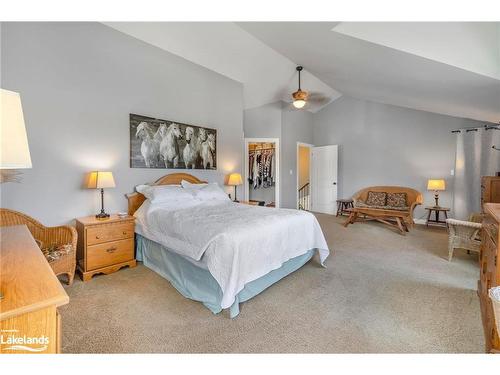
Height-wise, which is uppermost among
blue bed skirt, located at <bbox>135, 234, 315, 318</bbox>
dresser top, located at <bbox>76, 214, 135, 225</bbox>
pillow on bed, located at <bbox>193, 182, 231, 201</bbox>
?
pillow on bed, located at <bbox>193, 182, 231, 201</bbox>

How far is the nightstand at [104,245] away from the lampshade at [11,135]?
206 cm

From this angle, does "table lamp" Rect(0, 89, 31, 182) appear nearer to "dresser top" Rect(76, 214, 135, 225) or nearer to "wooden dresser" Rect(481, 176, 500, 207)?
"dresser top" Rect(76, 214, 135, 225)

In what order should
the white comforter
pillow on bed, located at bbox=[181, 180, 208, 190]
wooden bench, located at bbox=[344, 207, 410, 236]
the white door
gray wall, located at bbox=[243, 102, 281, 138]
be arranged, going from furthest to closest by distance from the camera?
the white door
gray wall, located at bbox=[243, 102, 281, 138]
wooden bench, located at bbox=[344, 207, 410, 236]
pillow on bed, located at bbox=[181, 180, 208, 190]
the white comforter

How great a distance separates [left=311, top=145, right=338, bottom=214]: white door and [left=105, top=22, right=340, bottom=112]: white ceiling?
1.77 meters

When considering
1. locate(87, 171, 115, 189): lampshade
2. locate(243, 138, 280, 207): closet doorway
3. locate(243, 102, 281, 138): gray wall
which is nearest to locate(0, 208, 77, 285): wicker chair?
locate(87, 171, 115, 189): lampshade

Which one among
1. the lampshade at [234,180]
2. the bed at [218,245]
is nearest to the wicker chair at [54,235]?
the bed at [218,245]

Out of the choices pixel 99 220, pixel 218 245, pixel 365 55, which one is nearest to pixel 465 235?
pixel 365 55

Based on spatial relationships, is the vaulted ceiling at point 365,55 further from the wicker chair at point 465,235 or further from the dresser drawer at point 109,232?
the dresser drawer at point 109,232

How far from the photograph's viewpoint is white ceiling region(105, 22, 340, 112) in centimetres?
341

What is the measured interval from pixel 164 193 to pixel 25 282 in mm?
2380

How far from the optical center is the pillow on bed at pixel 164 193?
317cm
